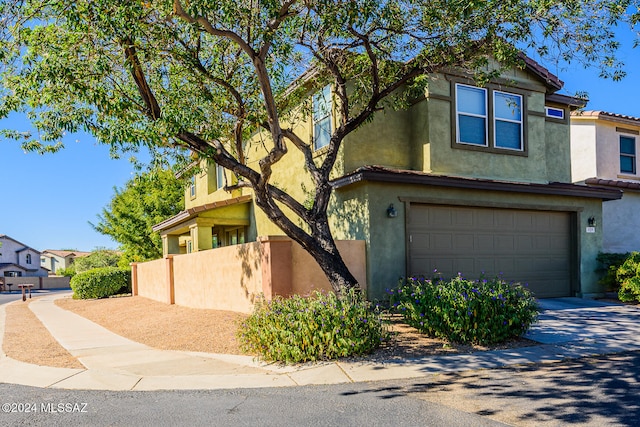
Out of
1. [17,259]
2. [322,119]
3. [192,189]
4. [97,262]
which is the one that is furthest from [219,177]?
[17,259]

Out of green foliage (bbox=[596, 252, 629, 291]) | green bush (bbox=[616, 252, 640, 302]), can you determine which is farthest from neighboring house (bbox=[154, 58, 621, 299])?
green bush (bbox=[616, 252, 640, 302])

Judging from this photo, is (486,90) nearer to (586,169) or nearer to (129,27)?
(586,169)

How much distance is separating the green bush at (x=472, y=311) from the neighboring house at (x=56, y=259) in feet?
294

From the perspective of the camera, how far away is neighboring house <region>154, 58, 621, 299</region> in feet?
39.4

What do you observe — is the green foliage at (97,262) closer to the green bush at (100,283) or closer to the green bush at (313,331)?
the green bush at (100,283)

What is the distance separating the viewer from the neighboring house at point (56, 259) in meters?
87.4

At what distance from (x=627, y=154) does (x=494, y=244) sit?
10.5m

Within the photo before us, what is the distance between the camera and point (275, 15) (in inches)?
346

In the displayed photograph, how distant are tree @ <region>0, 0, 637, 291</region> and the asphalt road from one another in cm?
387

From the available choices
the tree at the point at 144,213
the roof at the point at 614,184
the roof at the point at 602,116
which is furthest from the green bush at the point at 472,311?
the tree at the point at 144,213

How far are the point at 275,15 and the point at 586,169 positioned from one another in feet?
51.5

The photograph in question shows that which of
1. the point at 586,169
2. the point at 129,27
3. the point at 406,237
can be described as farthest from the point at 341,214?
the point at 586,169

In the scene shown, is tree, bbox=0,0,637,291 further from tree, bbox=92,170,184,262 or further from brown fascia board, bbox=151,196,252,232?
tree, bbox=92,170,184,262

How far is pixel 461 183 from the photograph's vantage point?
41.0 ft
